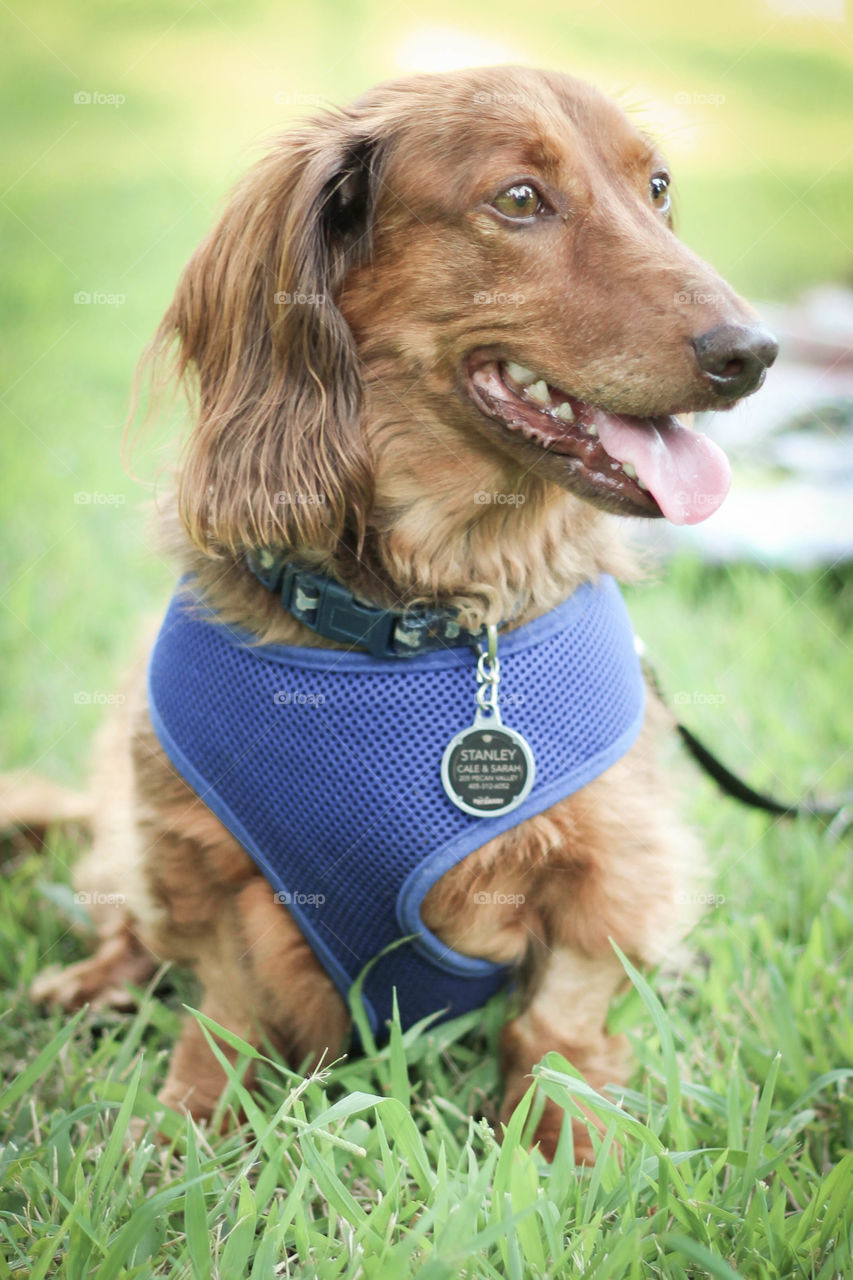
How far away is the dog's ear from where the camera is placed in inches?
79.2

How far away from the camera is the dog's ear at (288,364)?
2.01 metres

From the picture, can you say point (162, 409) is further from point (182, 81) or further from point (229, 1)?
point (229, 1)

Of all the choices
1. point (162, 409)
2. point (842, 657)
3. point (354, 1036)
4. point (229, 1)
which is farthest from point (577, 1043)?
point (229, 1)

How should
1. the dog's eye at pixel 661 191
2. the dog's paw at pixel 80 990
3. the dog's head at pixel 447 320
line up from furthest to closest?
the dog's paw at pixel 80 990 < the dog's eye at pixel 661 191 < the dog's head at pixel 447 320

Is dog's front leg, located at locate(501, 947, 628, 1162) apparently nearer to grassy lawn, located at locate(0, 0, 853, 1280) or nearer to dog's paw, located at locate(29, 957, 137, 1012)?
grassy lawn, located at locate(0, 0, 853, 1280)

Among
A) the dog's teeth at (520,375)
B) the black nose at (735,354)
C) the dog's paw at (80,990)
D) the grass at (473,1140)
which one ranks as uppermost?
the black nose at (735,354)

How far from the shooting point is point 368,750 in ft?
6.51

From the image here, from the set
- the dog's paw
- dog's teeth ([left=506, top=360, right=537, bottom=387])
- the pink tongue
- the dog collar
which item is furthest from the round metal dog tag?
the dog's paw

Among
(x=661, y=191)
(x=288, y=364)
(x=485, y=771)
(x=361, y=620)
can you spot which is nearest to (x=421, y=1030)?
(x=485, y=771)

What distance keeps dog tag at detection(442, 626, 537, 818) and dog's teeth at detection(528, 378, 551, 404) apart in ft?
1.90

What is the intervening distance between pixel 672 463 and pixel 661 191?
66 centimetres

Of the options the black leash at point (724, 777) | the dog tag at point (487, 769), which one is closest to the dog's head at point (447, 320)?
the dog tag at point (487, 769)

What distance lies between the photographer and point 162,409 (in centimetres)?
231

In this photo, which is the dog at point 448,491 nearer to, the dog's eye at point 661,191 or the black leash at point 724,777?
the dog's eye at point 661,191
